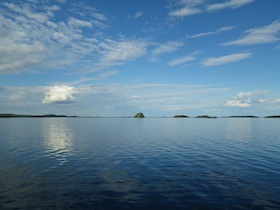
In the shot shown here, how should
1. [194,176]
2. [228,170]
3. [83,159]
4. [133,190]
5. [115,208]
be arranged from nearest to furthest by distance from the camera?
[115,208]
[133,190]
[194,176]
[228,170]
[83,159]

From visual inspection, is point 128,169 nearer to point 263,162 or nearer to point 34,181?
point 34,181

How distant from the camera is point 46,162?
3684 centimetres

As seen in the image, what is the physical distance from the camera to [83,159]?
39156 mm

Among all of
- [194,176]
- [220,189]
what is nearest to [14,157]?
[194,176]

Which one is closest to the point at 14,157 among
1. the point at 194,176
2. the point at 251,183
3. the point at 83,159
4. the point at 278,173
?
the point at 83,159

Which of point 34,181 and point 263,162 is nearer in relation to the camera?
point 34,181

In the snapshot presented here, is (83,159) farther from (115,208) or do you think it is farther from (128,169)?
(115,208)

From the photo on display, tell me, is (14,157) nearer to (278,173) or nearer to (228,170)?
(228,170)

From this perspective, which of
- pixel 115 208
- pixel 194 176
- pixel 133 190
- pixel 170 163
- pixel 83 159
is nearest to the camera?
pixel 115 208

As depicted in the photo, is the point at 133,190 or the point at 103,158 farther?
the point at 103,158

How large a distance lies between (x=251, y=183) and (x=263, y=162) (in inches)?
540

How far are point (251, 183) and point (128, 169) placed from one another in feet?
52.1

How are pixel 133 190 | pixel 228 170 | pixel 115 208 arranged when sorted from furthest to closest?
pixel 228 170
pixel 133 190
pixel 115 208

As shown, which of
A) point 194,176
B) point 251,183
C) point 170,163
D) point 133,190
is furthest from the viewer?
point 170,163
